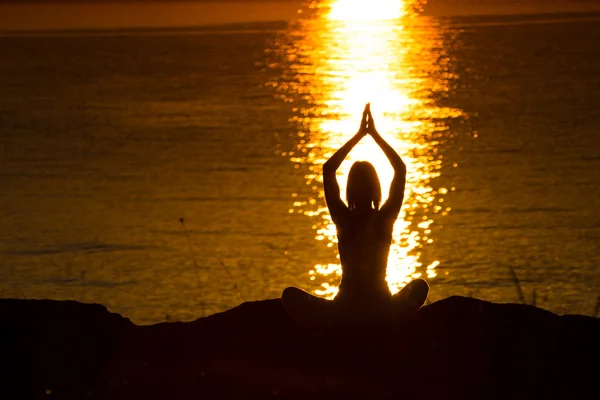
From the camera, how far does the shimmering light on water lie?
11.7 metres

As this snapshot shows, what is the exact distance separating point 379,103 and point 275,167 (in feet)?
18.9

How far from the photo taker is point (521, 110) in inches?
757

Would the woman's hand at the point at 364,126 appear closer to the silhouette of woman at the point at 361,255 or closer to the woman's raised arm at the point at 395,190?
the woman's raised arm at the point at 395,190

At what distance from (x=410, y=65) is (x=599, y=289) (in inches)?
668

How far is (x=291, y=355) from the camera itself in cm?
648

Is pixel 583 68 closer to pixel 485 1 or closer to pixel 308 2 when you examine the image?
pixel 485 1

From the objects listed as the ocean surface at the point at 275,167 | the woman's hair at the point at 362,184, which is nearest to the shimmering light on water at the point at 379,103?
the ocean surface at the point at 275,167

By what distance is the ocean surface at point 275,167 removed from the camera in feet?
33.6

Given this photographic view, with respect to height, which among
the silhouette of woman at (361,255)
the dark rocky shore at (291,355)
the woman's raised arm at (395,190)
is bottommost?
the dark rocky shore at (291,355)

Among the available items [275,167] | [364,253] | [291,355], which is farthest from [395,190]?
[275,167]

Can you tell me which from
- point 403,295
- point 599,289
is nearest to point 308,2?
point 599,289

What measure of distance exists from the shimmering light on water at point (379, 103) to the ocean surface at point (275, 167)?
5cm

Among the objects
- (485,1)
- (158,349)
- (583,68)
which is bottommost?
(158,349)

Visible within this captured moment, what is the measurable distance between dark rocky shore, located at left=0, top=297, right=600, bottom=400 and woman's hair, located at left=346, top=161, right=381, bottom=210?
2.18 ft
